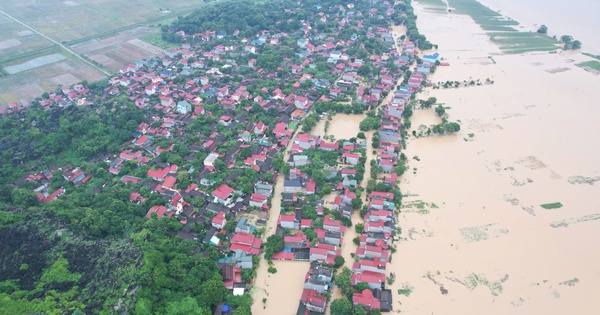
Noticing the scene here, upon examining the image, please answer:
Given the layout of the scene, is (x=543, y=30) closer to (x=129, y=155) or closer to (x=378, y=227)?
(x=378, y=227)

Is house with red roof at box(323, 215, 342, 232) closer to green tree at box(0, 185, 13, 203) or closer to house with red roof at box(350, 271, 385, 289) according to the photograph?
house with red roof at box(350, 271, 385, 289)

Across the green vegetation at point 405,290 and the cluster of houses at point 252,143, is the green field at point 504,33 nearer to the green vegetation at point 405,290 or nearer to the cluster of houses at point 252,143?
the cluster of houses at point 252,143

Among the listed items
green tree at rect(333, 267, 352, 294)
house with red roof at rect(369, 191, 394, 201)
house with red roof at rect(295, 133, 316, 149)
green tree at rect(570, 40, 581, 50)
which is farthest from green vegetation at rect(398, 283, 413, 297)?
green tree at rect(570, 40, 581, 50)

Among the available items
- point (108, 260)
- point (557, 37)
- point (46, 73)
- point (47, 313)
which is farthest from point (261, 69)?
point (557, 37)

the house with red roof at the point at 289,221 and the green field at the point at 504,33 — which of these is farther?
the green field at the point at 504,33

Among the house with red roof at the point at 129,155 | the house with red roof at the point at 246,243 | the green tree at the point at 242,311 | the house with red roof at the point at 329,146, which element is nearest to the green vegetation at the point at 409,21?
the house with red roof at the point at 329,146

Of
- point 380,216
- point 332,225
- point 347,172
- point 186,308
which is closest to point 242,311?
point 186,308

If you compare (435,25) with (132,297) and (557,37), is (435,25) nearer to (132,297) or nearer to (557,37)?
(557,37)
